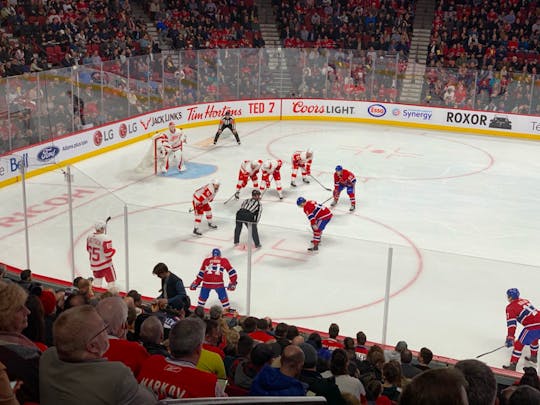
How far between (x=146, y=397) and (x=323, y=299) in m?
6.71

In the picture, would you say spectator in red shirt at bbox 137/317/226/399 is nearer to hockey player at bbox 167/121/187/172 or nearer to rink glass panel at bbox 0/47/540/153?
hockey player at bbox 167/121/187/172

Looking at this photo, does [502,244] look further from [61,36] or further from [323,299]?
[61,36]

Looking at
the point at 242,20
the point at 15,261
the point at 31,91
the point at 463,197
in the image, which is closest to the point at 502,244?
the point at 463,197

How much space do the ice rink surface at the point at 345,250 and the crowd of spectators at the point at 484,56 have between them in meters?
8.12

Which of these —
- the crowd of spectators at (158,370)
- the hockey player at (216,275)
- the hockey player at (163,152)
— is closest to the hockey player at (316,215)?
the hockey player at (216,275)

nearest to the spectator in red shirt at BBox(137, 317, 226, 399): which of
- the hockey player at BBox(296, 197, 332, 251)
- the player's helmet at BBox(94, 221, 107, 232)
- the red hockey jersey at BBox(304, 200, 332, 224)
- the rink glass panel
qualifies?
the player's helmet at BBox(94, 221, 107, 232)

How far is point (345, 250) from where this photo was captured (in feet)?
30.1

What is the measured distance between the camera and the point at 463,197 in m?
17.0

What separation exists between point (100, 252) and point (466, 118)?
18.3 m

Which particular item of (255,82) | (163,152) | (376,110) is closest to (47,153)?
(163,152)

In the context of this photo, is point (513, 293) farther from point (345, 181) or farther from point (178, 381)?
point (345, 181)

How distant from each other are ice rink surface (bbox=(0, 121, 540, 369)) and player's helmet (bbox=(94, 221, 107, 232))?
10 centimetres

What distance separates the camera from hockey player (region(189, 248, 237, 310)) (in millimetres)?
9586

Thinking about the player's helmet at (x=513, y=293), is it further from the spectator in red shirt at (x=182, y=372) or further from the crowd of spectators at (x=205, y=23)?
the crowd of spectators at (x=205, y=23)
